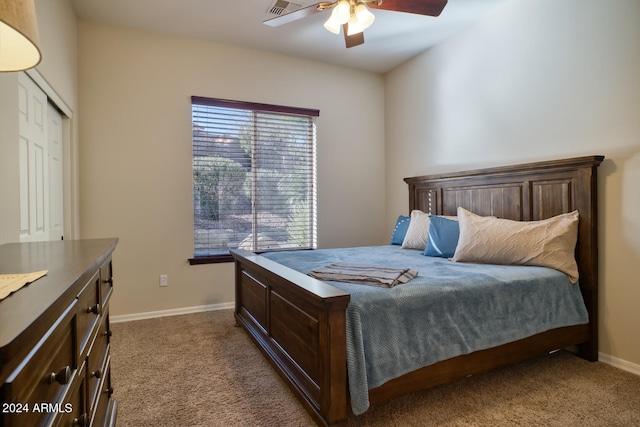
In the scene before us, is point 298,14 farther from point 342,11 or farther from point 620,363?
point 620,363

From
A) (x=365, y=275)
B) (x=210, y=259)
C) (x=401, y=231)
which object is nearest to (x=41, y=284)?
(x=365, y=275)

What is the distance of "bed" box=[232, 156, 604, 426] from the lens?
1567 mm

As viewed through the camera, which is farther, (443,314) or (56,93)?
→ (56,93)

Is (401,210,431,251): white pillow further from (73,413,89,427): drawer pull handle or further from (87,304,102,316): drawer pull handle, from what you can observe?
(73,413,89,427): drawer pull handle

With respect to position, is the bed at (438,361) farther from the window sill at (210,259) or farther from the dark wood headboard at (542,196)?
the window sill at (210,259)

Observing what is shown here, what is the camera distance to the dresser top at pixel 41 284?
1.69 feet

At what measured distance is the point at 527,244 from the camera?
8.00 ft

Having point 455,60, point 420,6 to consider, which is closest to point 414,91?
point 455,60

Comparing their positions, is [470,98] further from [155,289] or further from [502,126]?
[155,289]

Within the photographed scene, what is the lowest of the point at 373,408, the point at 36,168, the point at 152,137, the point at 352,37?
the point at 373,408

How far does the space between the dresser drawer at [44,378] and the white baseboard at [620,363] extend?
3.07 metres

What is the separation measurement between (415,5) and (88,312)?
2.50 metres

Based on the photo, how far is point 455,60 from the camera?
11.6 ft

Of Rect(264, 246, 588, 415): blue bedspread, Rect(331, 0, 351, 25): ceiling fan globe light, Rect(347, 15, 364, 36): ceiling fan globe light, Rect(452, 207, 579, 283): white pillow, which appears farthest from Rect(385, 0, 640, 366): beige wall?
Rect(331, 0, 351, 25): ceiling fan globe light
